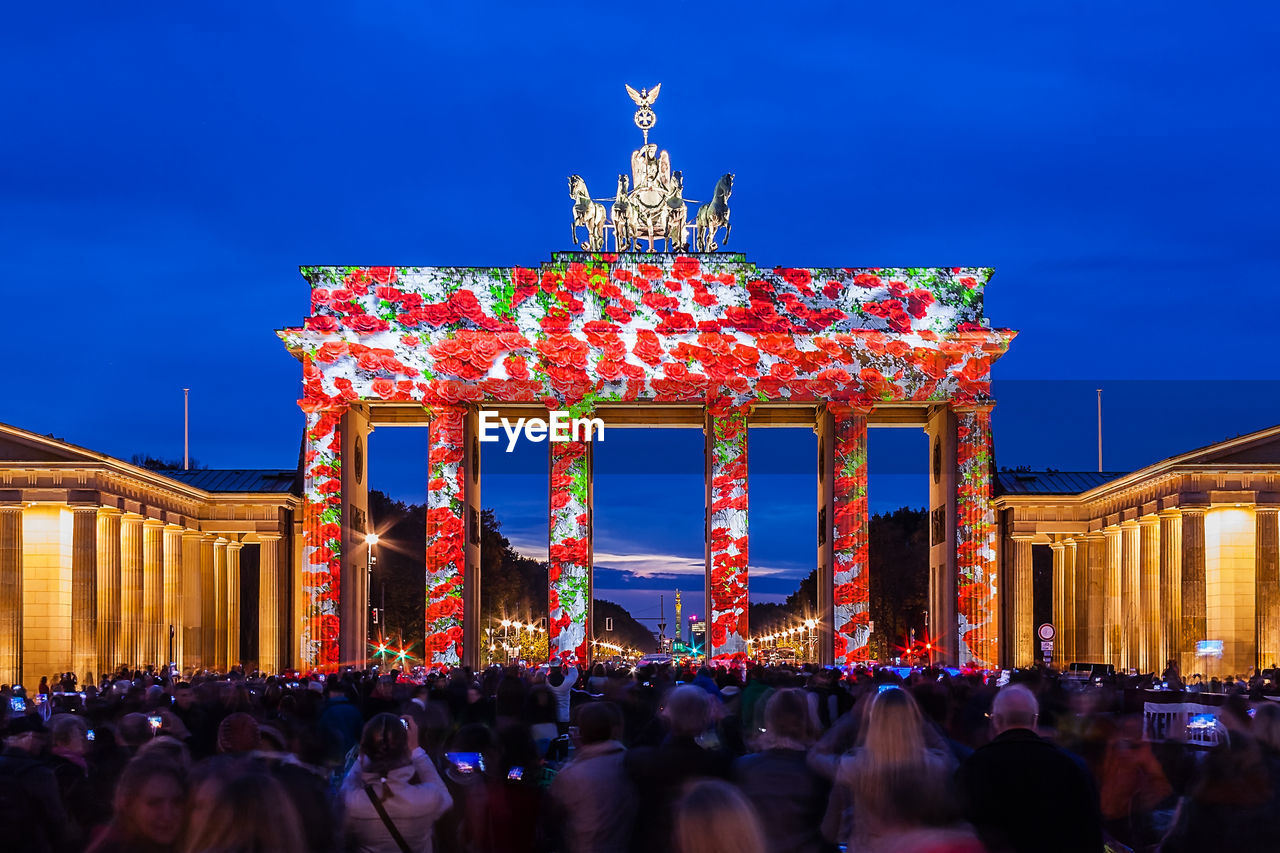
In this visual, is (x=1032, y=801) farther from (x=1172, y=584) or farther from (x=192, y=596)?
(x=192, y=596)

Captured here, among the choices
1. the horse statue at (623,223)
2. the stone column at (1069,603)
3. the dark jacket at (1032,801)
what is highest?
the horse statue at (623,223)

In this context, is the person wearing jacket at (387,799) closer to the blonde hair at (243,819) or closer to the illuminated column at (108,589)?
the blonde hair at (243,819)

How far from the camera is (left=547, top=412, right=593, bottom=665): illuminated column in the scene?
6141 cm

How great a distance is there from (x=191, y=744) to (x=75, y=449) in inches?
1487

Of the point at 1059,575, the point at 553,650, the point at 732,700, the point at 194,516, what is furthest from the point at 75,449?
the point at 1059,575

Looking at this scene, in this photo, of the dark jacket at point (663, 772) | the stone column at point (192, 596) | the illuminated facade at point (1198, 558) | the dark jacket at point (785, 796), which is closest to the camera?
the dark jacket at point (785, 796)

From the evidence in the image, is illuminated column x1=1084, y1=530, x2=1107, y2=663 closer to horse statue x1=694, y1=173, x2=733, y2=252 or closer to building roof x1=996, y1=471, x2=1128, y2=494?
building roof x1=996, y1=471, x2=1128, y2=494

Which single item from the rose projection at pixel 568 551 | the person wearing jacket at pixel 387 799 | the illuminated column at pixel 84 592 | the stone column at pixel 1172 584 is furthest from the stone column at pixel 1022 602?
the person wearing jacket at pixel 387 799

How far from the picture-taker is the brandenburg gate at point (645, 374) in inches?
2424

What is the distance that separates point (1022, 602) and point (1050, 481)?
7577 mm

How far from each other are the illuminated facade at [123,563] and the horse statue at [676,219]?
18.6m

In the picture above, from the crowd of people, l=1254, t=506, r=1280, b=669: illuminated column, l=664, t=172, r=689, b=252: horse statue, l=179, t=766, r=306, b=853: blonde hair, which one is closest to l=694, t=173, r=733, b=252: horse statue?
l=664, t=172, r=689, b=252: horse statue

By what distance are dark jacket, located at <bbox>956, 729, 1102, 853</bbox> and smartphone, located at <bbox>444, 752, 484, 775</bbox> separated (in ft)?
12.3

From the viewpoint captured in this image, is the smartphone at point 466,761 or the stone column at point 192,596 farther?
the stone column at point 192,596
